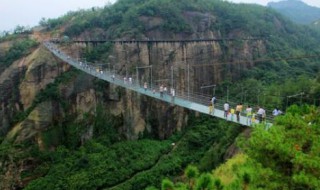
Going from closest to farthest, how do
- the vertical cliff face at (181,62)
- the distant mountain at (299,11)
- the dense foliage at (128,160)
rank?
the dense foliage at (128,160), the vertical cliff face at (181,62), the distant mountain at (299,11)

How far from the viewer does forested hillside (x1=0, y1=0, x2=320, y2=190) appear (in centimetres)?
2380

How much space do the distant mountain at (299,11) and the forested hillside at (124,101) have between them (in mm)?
52394

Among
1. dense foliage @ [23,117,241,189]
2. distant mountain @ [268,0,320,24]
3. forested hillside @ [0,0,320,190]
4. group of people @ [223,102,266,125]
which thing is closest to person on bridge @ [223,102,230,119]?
group of people @ [223,102,266,125]

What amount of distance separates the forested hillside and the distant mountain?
172 feet

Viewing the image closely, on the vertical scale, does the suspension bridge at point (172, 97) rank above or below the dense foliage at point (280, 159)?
below

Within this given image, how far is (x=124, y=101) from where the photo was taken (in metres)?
29.4

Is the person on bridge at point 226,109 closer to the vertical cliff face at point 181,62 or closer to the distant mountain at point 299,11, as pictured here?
the vertical cliff face at point 181,62

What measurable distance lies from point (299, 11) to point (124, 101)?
90389mm

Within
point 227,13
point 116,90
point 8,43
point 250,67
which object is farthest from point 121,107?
point 227,13

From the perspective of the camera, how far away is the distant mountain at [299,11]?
313 feet

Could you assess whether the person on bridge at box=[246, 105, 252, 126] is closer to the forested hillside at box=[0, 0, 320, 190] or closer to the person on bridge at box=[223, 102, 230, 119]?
the person on bridge at box=[223, 102, 230, 119]

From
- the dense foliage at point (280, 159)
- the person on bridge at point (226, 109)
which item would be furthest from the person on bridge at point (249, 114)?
the dense foliage at point (280, 159)

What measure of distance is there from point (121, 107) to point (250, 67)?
15258 mm

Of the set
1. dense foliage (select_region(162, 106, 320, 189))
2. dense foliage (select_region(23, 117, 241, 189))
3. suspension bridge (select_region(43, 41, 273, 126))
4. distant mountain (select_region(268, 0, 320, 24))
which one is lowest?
dense foliage (select_region(23, 117, 241, 189))
